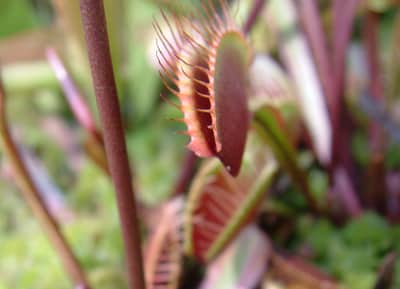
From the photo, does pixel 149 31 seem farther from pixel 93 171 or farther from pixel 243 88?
pixel 243 88

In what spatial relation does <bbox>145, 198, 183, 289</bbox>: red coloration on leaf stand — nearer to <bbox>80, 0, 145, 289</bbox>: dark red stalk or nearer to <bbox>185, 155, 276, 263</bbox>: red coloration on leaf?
<bbox>185, 155, 276, 263</bbox>: red coloration on leaf

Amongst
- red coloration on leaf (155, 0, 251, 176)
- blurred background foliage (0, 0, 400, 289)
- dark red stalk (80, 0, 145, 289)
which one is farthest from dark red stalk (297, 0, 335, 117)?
dark red stalk (80, 0, 145, 289)

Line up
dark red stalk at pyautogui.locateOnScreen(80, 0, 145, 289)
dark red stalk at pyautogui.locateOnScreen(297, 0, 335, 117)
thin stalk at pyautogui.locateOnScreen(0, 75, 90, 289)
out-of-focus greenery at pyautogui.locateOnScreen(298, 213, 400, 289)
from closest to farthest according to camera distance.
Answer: dark red stalk at pyautogui.locateOnScreen(80, 0, 145, 289) < thin stalk at pyautogui.locateOnScreen(0, 75, 90, 289) < out-of-focus greenery at pyautogui.locateOnScreen(298, 213, 400, 289) < dark red stalk at pyautogui.locateOnScreen(297, 0, 335, 117)

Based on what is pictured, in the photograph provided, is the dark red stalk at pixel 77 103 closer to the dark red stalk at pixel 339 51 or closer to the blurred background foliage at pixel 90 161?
the blurred background foliage at pixel 90 161

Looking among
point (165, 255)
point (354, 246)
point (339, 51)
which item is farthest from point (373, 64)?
point (165, 255)

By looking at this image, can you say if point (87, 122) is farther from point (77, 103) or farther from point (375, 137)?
point (375, 137)

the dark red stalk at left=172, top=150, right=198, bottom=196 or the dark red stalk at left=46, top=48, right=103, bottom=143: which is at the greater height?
the dark red stalk at left=46, top=48, right=103, bottom=143
